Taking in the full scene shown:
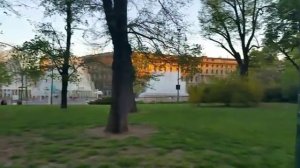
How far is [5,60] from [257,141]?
4344 cm

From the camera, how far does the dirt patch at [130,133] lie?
12.4 metres

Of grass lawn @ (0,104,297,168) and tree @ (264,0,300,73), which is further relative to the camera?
tree @ (264,0,300,73)

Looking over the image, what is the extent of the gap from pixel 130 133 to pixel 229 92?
2580 centimetres

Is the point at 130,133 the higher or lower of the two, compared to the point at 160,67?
lower

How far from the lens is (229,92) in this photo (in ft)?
124

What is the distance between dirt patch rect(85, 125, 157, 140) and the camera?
12414mm

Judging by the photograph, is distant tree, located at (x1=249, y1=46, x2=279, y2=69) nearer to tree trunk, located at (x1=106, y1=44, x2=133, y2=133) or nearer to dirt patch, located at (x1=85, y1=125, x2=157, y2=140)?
dirt patch, located at (x1=85, y1=125, x2=157, y2=140)

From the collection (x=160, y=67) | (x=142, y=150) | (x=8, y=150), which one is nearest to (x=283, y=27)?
(x=160, y=67)

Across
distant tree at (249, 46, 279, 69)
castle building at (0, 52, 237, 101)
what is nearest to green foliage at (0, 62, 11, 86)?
castle building at (0, 52, 237, 101)

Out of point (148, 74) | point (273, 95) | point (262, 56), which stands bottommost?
point (273, 95)

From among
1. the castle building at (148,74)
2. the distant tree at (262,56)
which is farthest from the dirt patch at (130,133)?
the distant tree at (262,56)

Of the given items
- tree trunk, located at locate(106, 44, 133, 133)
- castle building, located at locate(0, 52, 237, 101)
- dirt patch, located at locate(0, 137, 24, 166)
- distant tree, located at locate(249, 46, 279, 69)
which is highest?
distant tree, located at locate(249, 46, 279, 69)

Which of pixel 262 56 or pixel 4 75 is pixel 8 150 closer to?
pixel 262 56

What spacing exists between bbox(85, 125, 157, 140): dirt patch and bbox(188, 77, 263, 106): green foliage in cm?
2373
